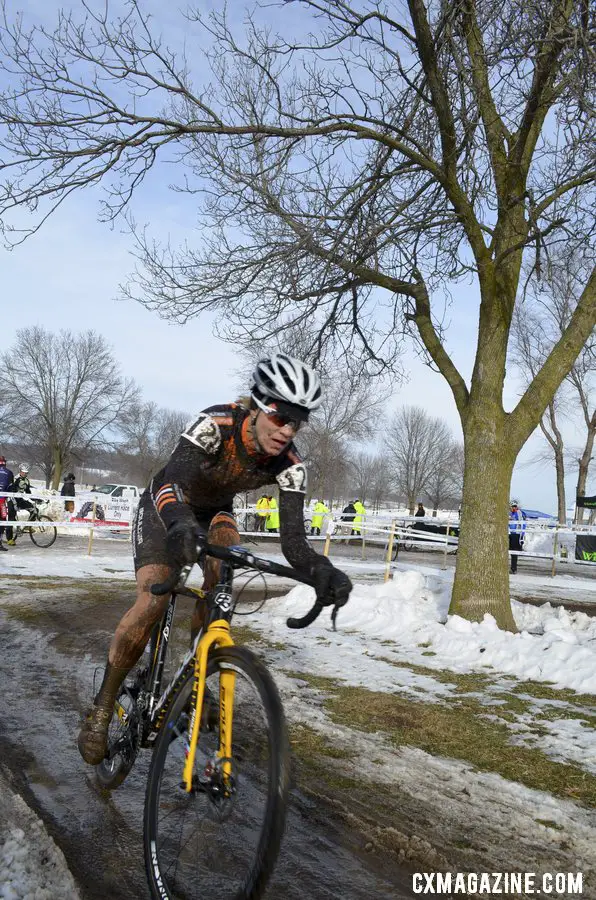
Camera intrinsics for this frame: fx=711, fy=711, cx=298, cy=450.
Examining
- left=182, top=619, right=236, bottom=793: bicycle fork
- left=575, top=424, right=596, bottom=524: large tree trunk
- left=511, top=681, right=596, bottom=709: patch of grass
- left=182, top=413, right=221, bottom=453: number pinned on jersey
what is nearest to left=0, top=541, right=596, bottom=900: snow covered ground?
left=511, top=681, right=596, bottom=709: patch of grass

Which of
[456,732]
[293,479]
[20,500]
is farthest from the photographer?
[20,500]

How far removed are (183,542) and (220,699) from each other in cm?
61

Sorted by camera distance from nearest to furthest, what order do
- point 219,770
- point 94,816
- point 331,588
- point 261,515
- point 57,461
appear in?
point 219,770
point 331,588
point 94,816
point 261,515
point 57,461

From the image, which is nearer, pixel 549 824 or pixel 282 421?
pixel 282 421

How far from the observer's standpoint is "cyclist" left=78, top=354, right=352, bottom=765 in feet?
10.6

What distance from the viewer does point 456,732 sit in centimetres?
514

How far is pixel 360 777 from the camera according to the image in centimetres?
410

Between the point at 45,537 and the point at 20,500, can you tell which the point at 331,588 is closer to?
the point at 45,537

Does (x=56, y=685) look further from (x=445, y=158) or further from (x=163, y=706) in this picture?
(x=445, y=158)

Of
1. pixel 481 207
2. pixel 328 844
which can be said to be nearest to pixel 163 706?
pixel 328 844

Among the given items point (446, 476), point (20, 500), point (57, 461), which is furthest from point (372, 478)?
point (20, 500)

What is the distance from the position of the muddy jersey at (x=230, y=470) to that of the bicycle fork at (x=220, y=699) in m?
0.53

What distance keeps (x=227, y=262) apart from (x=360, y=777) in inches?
288

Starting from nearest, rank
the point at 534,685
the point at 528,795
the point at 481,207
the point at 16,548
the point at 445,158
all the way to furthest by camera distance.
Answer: the point at 528,795, the point at 534,685, the point at 445,158, the point at 481,207, the point at 16,548
